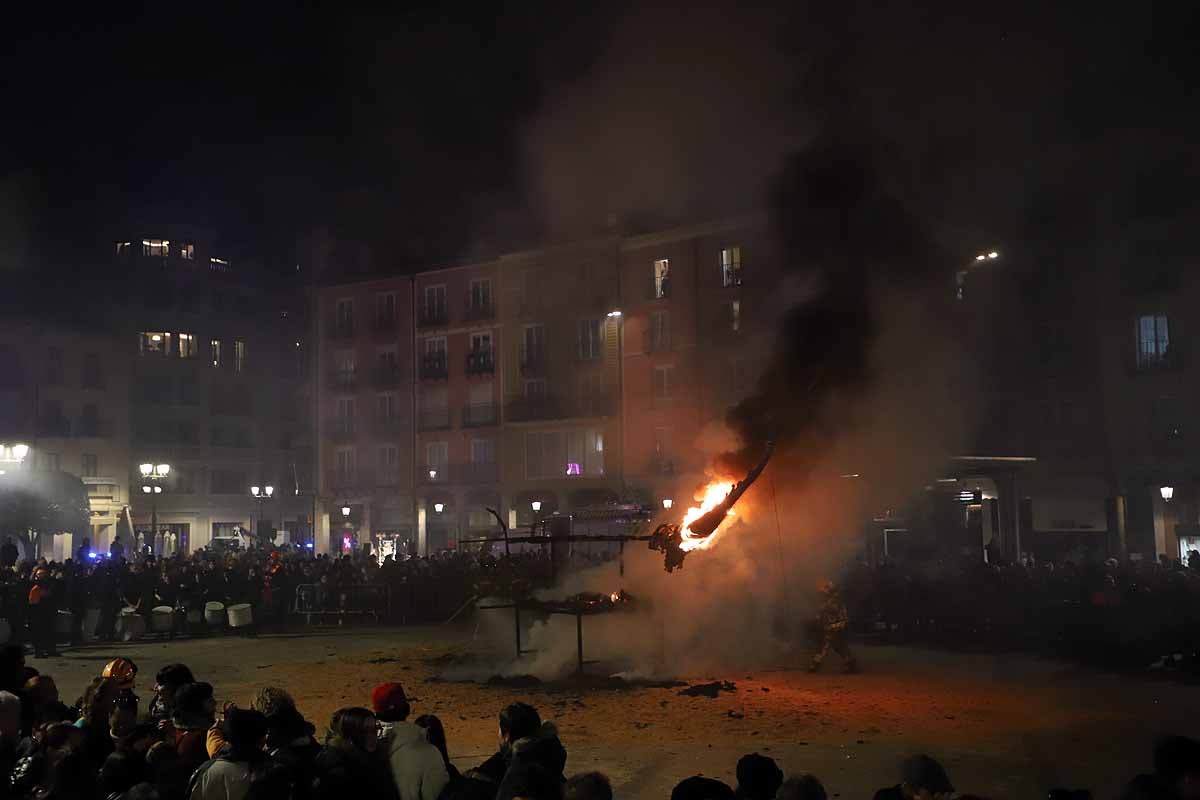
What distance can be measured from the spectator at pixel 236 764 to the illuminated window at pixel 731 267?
120 feet

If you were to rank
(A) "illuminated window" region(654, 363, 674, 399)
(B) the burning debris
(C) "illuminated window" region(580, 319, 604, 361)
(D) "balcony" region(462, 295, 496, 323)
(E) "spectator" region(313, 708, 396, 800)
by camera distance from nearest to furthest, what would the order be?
1. (E) "spectator" region(313, 708, 396, 800)
2. (B) the burning debris
3. (A) "illuminated window" region(654, 363, 674, 399)
4. (C) "illuminated window" region(580, 319, 604, 361)
5. (D) "balcony" region(462, 295, 496, 323)

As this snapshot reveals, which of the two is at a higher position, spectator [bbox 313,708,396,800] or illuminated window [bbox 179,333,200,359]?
illuminated window [bbox 179,333,200,359]

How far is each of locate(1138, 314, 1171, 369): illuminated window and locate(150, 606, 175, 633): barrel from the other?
109 feet

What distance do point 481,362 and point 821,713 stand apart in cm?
3705

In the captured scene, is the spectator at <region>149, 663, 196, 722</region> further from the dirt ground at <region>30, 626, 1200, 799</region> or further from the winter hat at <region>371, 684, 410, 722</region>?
the dirt ground at <region>30, 626, 1200, 799</region>

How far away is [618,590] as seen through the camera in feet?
59.5

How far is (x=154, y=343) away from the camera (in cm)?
5600

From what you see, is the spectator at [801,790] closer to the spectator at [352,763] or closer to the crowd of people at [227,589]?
the spectator at [352,763]

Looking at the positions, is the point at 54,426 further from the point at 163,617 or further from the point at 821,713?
the point at 821,713

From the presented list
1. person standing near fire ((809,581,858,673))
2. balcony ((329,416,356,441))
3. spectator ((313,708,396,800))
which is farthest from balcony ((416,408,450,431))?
spectator ((313,708,396,800))

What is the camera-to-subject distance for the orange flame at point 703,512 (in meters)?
17.4

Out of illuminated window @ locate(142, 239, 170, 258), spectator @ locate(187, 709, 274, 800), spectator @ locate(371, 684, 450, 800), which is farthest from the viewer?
illuminated window @ locate(142, 239, 170, 258)

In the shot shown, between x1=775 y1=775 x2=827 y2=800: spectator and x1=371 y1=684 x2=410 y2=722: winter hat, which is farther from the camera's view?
x1=371 y1=684 x2=410 y2=722: winter hat

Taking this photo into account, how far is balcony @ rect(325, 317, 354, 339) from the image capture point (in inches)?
2100
